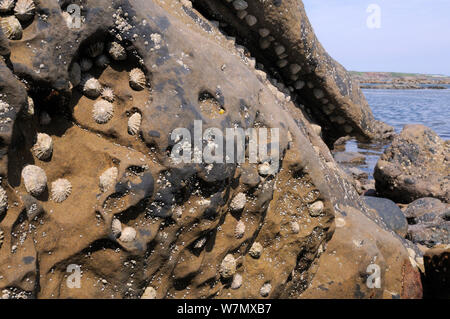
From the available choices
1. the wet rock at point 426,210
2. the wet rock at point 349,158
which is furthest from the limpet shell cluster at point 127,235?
the wet rock at point 349,158

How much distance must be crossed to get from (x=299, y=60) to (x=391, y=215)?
181 inches

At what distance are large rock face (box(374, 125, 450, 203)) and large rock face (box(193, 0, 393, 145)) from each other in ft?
14.5

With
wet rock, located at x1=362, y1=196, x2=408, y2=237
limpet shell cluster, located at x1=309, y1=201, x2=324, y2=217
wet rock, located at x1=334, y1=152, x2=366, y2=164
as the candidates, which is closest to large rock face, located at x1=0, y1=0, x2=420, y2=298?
limpet shell cluster, located at x1=309, y1=201, x2=324, y2=217

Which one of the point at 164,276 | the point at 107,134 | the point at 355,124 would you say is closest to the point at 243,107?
the point at 107,134

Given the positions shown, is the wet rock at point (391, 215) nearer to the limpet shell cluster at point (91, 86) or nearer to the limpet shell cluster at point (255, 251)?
the limpet shell cluster at point (255, 251)

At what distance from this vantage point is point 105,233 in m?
2.39

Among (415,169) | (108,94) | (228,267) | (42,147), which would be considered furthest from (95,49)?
(415,169)

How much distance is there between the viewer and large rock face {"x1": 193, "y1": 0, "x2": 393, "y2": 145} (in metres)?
4.24

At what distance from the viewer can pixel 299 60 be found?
4.83 meters

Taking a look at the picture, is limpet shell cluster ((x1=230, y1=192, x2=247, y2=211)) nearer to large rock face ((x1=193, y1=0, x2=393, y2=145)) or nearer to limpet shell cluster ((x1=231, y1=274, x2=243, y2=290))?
limpet shell cluster ((x1=231, y1=274, x2=243, y2=290))

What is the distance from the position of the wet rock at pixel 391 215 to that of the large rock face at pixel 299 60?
94.3 inches
